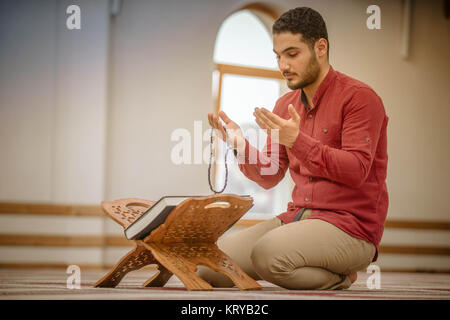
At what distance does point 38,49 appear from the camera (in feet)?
16.9

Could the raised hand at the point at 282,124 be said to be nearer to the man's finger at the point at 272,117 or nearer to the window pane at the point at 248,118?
the man's finger at the point at 272,117

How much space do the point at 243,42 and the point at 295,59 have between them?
3.96 meters

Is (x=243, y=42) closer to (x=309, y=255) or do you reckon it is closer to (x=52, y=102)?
(x=52, y=102)

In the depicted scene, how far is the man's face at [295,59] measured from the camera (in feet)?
7.59

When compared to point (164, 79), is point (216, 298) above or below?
below

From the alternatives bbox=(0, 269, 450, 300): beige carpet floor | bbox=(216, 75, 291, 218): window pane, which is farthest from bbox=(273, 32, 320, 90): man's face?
bbox=(216, 75, 291, 218): window pane

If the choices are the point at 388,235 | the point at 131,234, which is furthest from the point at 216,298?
the point at 388,235

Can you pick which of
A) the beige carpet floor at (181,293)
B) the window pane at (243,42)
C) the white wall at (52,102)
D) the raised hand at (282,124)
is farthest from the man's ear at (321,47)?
the window pane at (243,42)

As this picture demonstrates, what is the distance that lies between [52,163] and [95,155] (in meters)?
0.38

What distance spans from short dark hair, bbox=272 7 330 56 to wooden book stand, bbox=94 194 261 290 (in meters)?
0.72

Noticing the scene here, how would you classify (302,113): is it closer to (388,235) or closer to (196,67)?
(196,67)

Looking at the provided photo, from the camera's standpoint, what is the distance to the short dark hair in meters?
2.31

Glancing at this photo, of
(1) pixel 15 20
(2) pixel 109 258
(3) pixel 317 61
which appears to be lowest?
(2) pixel 109 258

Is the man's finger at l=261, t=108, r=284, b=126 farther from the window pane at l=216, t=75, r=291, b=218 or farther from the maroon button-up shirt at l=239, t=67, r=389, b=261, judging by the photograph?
the window pane at l=216, t=75, r=291, b=218
